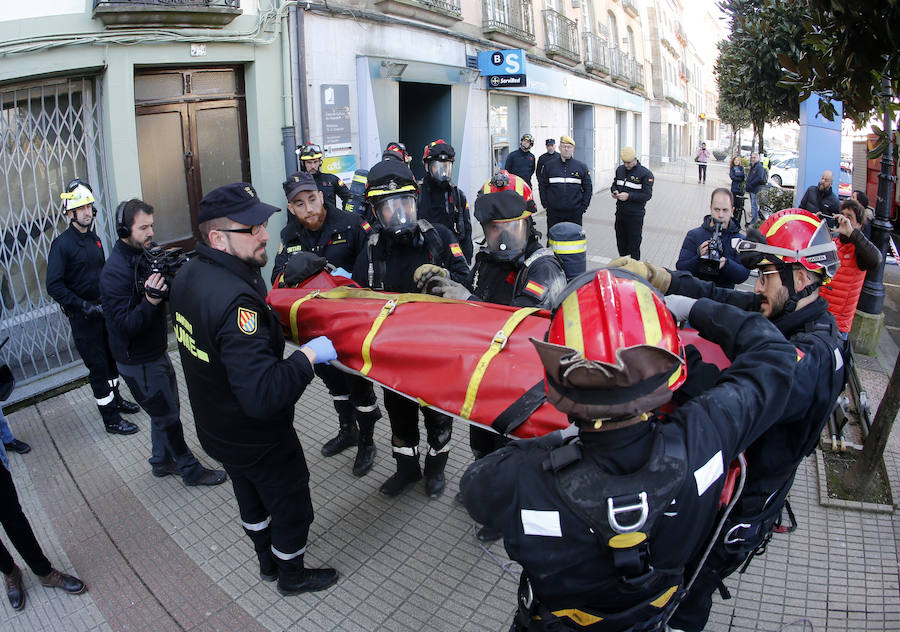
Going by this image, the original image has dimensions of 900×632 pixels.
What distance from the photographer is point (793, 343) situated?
2.18m

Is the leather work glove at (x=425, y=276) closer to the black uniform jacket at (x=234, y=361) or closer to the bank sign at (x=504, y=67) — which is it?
the black uniform jacket at (x=234, y=361)

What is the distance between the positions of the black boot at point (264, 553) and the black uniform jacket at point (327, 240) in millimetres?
1841

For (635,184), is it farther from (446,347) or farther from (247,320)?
(247,320)

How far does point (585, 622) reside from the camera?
1843mm

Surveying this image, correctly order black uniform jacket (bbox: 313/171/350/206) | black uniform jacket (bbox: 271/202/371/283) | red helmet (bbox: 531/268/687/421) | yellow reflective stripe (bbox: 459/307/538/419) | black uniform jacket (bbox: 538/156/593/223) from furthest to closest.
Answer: black uniform jacket (bbox: 538/156/593/223) → black uniform jacket (bbox: 313/171/350/206) → black uniform jacket (bbox: 271/202/371/283) → yellow reflective stripe (bbox: 459/307/538/419) → red helmet (bbox: 531/268/687/421)

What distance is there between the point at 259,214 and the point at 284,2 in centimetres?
601

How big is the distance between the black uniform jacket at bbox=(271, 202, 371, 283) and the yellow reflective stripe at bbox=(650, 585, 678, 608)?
3.13m

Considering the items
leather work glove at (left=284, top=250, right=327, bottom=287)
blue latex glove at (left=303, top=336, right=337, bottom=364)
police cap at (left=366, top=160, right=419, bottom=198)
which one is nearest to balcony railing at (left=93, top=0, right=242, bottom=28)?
police cap at (left=366, top=160, right=419, bottom=198)

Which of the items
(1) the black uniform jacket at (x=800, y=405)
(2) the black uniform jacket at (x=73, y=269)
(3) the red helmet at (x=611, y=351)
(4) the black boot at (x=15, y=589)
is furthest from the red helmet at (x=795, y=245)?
(2) the black uniform jacket at (x=73, y=269)

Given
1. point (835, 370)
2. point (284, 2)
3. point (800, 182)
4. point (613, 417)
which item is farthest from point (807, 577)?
point (284, 2)

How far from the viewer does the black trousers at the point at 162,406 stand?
4.17 meters

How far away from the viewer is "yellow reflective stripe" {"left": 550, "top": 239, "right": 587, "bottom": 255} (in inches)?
137

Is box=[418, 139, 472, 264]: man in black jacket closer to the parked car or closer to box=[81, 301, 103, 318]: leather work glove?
box=[81, 301, 103, 318]: leather work glove

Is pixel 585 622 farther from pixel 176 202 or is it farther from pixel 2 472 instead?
pixel 176 202
